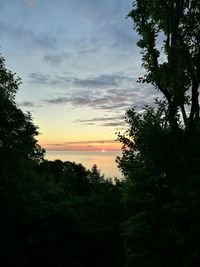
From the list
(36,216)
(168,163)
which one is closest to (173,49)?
(168,163)

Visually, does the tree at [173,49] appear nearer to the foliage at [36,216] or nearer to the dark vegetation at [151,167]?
the dark vegetation at [151,167]

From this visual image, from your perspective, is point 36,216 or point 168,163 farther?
point 36,216

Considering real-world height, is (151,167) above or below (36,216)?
above

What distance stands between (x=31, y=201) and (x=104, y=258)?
12026 millimetres

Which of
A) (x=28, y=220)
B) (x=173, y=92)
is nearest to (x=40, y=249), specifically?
(x=28, y=220)

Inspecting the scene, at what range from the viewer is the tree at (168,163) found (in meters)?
18.0

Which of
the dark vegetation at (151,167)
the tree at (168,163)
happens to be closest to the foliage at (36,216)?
the dark vegetation at (151,167)

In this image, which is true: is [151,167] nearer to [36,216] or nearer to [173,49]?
[173,49]

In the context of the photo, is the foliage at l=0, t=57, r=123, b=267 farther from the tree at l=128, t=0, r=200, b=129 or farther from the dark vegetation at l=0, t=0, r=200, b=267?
the tree at l=128, t=0, r=200, b=129

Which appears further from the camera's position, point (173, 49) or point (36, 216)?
A: point (36, 216)

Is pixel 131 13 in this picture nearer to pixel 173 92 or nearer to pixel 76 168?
pixel 173 92

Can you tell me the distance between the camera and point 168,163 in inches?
734

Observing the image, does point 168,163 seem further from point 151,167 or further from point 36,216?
point 36,216

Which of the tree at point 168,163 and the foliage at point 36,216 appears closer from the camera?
the tree at point 168,163
